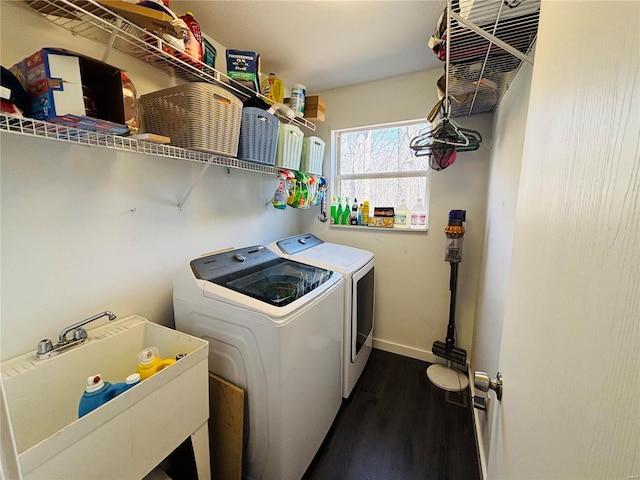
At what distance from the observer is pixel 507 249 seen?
124 centimetres

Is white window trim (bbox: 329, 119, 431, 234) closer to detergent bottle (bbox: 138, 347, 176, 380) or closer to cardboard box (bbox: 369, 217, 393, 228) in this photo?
cardboard box (bbox: 369, 217, 393, 228)

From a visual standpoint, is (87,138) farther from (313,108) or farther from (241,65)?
(313,108)

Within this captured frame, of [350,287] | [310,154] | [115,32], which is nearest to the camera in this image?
[115,32]

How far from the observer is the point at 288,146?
185cm

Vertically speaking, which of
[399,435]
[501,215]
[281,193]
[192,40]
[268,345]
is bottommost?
[399,435]

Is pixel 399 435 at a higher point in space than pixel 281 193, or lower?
lower

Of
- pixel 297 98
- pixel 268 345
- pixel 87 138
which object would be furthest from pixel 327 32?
pixel 268 345

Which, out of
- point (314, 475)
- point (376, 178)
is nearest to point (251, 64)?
point (376, 178)

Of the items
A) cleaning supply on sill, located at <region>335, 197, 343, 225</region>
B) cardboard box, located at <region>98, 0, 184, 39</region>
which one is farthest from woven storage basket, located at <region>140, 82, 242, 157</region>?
cleaning supply on sill, located at <region>335, 197, 343, 225</region>

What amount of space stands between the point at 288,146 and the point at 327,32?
73 centimetres

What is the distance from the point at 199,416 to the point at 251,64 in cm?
182

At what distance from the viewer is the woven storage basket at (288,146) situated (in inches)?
70.9

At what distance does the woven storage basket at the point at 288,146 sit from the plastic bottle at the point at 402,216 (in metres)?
1.05

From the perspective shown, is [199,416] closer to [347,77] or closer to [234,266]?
[234,266]
